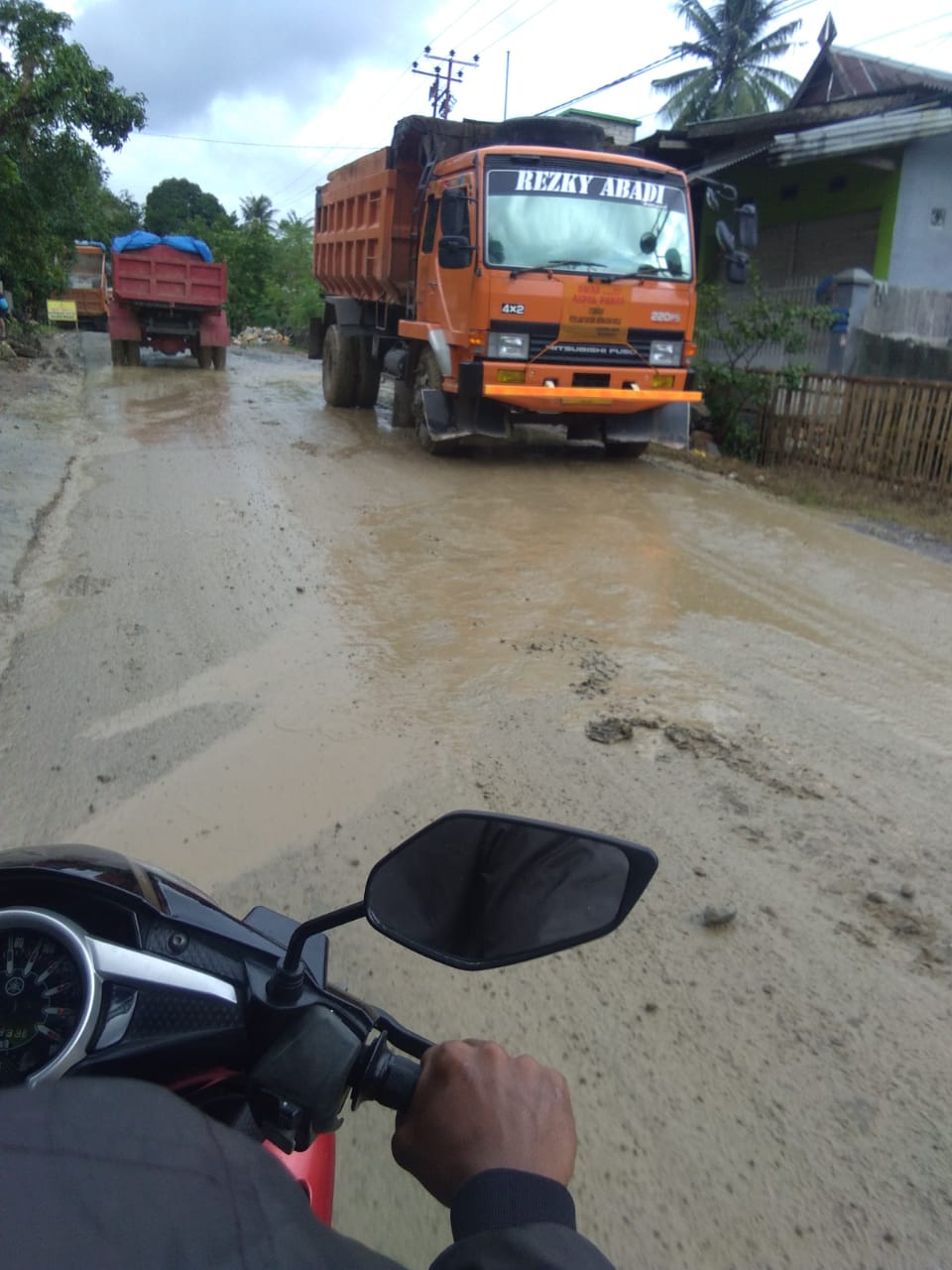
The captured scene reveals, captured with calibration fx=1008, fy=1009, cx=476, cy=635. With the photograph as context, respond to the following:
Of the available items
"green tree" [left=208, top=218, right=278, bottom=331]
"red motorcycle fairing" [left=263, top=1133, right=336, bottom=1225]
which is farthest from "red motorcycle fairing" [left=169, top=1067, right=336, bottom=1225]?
"green tree" [left=208, top=218, right=278, bottom=331]

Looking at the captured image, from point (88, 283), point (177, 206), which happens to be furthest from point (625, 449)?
point (177, 206)

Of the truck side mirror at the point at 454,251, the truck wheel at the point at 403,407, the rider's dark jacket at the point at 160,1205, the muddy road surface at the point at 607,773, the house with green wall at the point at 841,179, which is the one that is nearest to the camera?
the rider's dark jacket at the point at 160,1205

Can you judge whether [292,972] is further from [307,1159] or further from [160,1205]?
[160,1205]

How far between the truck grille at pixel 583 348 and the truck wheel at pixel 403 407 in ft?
11.4

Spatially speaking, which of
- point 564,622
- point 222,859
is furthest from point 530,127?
point 222,859


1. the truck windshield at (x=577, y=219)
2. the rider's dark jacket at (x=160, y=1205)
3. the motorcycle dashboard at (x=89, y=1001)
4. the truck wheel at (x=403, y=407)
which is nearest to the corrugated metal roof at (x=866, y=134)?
the truck windshield at (x=577, y=219)

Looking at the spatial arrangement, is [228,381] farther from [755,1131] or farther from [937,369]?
[755,1131]

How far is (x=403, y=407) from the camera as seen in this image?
12.7m

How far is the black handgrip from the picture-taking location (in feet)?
4.24

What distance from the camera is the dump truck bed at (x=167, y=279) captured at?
60.9ft

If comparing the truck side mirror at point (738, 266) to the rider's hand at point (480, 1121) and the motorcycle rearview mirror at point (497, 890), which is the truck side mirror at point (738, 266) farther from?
the rider's hand at point (480, 1121)

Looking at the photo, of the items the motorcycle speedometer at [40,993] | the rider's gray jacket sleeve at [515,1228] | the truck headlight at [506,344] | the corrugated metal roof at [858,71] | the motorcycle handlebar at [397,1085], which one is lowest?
the motorcycle handlebar at [397,1085]

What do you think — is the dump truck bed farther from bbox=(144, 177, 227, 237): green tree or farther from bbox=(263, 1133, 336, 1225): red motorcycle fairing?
bbox=(144, 177, 227, 237): green tree

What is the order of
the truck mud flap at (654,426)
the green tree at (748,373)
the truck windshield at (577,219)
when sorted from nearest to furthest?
the truck windshield at (577,219), the truck mud flap at (654,426), the green tree at (748,373)
